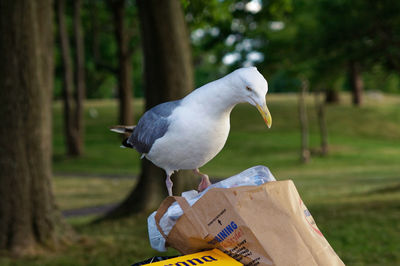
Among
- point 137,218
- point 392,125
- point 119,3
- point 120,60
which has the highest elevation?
point 119,3

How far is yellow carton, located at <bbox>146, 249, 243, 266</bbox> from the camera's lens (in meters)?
1.67

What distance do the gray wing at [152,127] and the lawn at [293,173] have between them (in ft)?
15.4

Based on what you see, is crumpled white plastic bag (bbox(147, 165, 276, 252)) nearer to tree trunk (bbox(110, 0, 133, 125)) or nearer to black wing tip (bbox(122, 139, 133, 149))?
black wing tip (bbox(122, 139, 133, 149))

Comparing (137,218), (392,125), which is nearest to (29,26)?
(137,218)

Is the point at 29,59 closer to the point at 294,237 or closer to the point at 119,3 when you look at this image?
the point at 294,237

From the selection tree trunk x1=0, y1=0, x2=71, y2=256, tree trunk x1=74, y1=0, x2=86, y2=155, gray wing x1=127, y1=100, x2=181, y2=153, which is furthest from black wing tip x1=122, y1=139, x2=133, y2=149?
tree trunk x1=74, y1=0, x2=86, y2=155

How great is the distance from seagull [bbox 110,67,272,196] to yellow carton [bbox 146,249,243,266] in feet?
1.09

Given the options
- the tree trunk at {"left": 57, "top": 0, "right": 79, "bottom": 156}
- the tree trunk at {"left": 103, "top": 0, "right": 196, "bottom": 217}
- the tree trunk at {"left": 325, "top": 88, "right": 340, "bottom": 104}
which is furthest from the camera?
the tree trunk at {"left": 325, "top": 88, "right": 340, "bottom": 104}

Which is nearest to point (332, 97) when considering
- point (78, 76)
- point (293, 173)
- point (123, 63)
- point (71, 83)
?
point (123, 63)

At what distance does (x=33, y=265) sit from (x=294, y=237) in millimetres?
4758

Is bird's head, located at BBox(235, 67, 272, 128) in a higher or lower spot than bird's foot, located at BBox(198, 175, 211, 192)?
higher

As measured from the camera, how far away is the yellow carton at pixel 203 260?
167 centimetres

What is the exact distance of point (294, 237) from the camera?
1.59 m

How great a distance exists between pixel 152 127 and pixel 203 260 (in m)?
0.51
